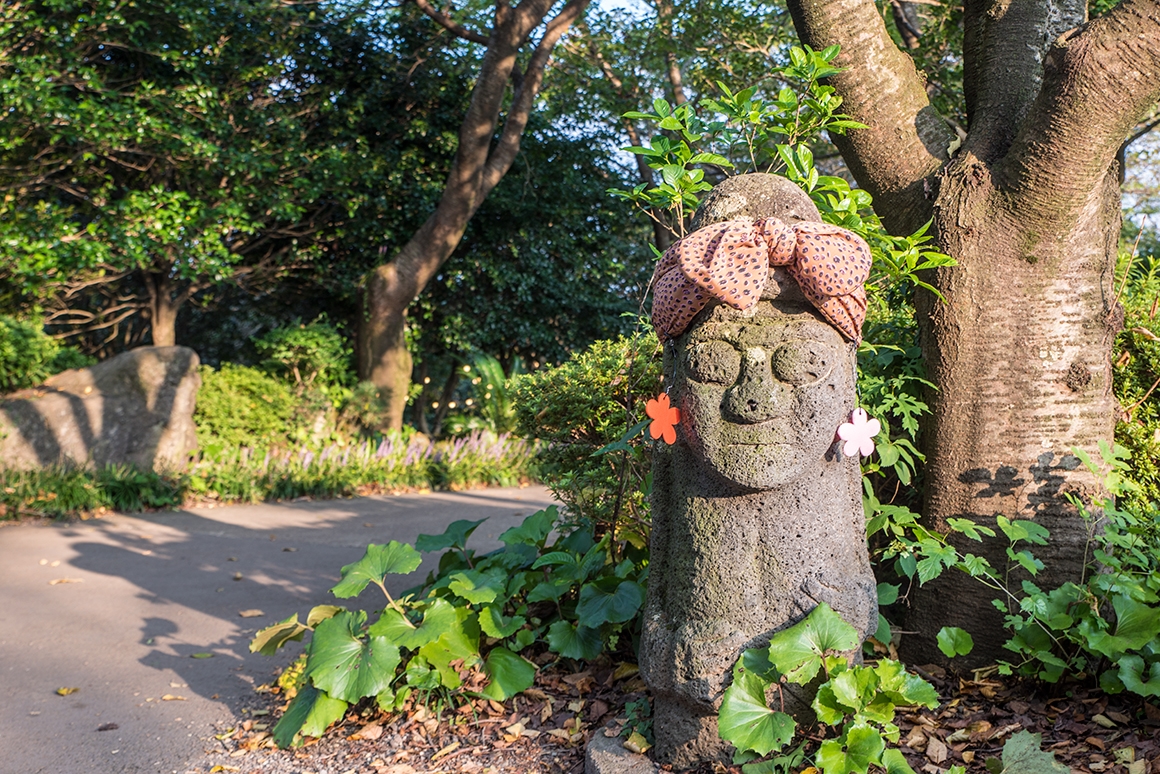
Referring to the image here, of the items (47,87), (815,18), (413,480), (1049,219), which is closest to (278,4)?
(47,87)

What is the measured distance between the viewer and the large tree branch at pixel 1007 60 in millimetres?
3701

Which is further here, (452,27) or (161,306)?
(161,306)

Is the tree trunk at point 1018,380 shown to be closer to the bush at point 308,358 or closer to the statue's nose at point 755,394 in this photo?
the statue's nose at point 755,394

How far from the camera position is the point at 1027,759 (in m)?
2.53

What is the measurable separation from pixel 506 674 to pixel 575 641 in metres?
0.32

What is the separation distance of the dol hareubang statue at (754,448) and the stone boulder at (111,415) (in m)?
7.99

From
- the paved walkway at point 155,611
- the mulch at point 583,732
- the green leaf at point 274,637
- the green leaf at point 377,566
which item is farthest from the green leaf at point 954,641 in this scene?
the paved walkway at point 155,611

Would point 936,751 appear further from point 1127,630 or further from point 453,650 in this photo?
point 453,650

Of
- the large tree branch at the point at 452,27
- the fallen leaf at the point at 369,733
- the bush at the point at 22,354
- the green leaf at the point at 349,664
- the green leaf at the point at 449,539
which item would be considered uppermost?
the large tree branch at the point at 452,27

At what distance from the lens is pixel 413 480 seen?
10375 mm

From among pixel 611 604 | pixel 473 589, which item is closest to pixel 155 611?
pixel 473 589

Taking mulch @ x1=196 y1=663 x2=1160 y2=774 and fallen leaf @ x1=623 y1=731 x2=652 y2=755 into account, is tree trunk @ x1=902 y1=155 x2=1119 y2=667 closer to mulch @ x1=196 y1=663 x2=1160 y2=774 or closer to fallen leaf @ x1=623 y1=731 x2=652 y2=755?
mulch @ x1=196 y1=663 x2=1160 y2=774

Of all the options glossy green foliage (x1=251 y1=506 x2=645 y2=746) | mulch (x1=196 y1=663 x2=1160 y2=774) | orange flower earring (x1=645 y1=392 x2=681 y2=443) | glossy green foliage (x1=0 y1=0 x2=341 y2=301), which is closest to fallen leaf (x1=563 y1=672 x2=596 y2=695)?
mulch (x1=196 y1=663 x2=1160 y2=774)

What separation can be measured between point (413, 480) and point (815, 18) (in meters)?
7.81
